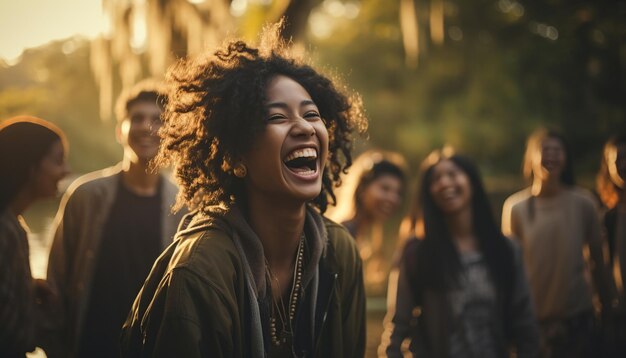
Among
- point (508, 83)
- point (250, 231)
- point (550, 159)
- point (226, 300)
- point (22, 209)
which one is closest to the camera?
point (226, 300)

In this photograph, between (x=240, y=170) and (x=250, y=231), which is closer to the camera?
(x=250, y=231)

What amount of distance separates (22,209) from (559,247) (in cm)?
384

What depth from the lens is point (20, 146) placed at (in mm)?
2996

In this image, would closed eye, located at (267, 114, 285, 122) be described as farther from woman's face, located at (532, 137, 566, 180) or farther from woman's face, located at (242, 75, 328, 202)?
woman's face, located at (532, 137, 566, 180)

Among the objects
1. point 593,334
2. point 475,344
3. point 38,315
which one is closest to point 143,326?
point 38,315

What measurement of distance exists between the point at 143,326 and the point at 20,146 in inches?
65.0

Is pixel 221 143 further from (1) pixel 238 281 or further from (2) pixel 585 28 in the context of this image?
(2) pixel 585 28

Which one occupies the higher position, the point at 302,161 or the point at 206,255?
the point at 302,161

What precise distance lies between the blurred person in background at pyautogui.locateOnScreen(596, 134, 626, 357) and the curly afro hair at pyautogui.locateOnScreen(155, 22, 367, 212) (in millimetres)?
3297

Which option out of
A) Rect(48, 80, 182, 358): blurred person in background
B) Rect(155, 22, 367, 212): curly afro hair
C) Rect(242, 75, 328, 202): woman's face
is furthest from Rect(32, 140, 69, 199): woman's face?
Rect(242, 75, 328, 202): woman's face

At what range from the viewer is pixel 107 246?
12.0 feet

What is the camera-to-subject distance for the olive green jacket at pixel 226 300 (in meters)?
1.76

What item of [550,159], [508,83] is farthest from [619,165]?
[508,83]

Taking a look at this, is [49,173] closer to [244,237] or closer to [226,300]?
[244,237]
